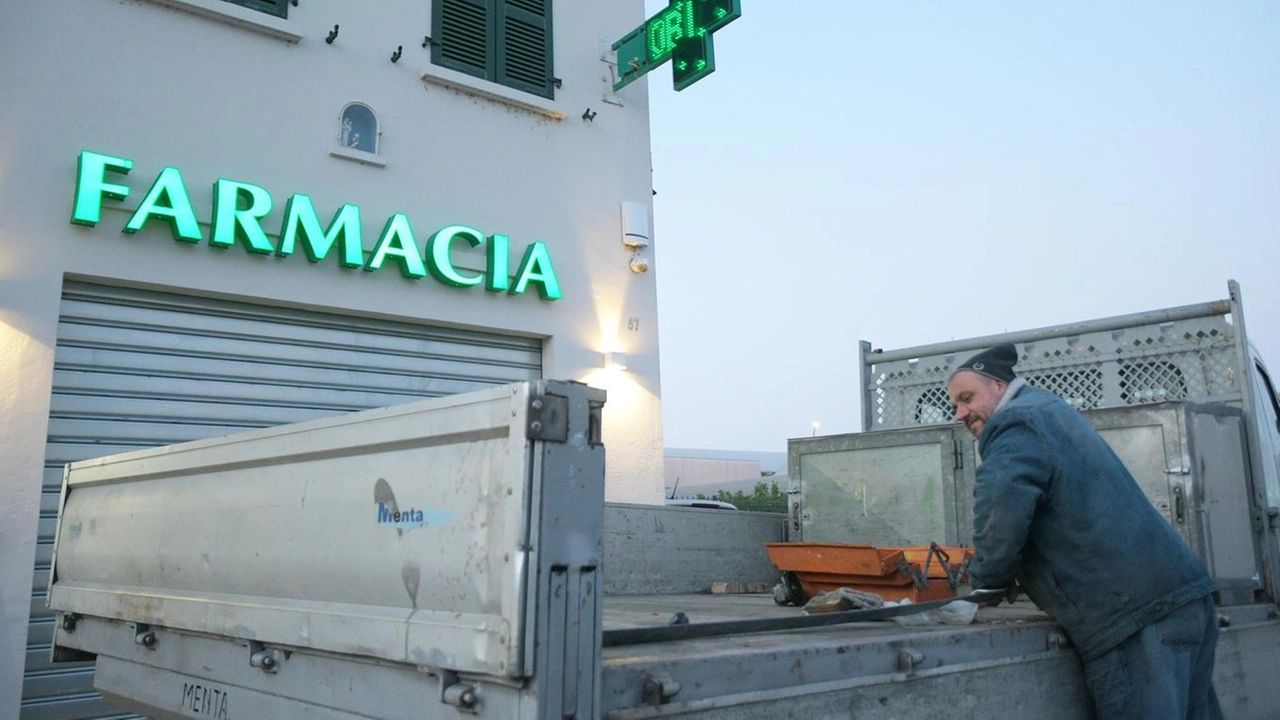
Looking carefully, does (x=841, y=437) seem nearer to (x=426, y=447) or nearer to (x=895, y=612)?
(x=895, y=612)

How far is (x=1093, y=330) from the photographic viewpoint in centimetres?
581

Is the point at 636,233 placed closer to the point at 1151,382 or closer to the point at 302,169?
the point at 302,169

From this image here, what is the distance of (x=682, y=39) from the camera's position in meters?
9.33

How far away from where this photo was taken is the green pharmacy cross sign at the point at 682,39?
8945 mm

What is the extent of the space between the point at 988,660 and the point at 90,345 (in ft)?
22.3

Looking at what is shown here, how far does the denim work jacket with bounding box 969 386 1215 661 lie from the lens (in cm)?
329

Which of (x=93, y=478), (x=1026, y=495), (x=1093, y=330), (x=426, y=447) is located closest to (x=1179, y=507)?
(x=1093, y=330)

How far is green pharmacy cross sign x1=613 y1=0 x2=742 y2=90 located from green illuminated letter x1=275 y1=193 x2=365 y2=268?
334 cm

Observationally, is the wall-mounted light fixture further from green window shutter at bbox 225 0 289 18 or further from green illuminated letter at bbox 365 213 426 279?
green window shutter at bbox 225 0 289 18

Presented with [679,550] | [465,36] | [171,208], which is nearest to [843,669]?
[679,550]

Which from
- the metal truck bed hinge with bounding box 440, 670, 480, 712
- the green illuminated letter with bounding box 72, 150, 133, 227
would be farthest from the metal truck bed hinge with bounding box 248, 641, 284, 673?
the green illuminated letter with bounding box 72, 150, 133, 227

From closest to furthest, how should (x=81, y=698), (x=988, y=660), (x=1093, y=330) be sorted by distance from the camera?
(x=988, y=660)
(x=1093, y=330)
(x=81, y=698)

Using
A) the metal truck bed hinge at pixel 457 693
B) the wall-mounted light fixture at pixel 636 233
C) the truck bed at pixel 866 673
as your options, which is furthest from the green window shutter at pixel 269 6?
the metal truck bed hinge at pixel 457 693

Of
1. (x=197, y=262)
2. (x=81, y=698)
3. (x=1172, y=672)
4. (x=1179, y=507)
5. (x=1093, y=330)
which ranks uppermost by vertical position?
(x=197, y=262)
